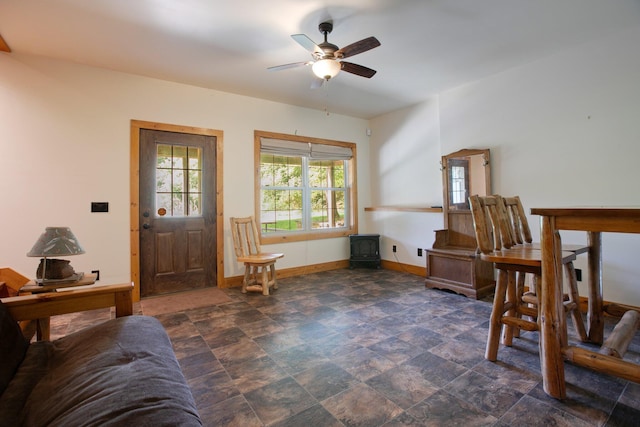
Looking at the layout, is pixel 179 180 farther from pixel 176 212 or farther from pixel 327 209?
pixel 327 209

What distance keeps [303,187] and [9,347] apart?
397 cm

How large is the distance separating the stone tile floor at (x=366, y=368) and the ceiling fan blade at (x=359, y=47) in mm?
2312

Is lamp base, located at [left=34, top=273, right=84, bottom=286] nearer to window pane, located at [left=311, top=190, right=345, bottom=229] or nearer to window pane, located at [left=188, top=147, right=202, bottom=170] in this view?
window pane, located at [left=188, top=147, right=202, bottom=170]

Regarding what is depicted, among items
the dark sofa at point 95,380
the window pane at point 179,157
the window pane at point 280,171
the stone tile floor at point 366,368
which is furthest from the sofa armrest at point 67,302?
the window pane at point 280,171

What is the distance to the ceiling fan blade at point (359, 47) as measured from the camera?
7.56ft

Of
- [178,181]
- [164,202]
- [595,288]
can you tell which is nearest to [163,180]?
[178,181]

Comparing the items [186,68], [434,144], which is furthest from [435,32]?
[186,68]

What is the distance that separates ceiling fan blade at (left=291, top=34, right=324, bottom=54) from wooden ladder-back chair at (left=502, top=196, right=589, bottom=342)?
192 cm

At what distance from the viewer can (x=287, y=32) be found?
2682 mm

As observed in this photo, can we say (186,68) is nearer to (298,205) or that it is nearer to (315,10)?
(315,10)

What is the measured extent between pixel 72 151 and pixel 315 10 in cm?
289

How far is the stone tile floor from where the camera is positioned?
154 centimetres

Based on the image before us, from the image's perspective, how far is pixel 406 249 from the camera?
4.78 meters

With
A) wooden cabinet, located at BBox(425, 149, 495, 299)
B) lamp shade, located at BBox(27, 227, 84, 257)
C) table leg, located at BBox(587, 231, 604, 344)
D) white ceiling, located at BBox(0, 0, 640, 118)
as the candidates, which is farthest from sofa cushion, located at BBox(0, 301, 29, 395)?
wooden cabinet, located at BBox(425, 149, 495, 299)
